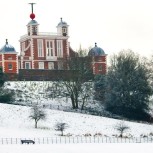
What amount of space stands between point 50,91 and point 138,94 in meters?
14.9

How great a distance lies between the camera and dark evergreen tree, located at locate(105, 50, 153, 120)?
353 feet

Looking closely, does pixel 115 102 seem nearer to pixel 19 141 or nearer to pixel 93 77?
pixel 93 77

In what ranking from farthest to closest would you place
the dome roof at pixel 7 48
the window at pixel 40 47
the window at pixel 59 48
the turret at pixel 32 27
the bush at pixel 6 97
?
1. the window at pixel 59 48
2. the window at pixel 40 47
3. the turret at pixel 32 27
4. the dome roof at pixel 7 48
5. the bush at pixel 6 97

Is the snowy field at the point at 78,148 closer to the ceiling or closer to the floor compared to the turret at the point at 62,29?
closer to the floor

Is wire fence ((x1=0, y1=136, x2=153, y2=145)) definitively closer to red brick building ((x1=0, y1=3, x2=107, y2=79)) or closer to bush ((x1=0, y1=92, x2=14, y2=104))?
bush ((x1=0, y1=92, x2=14, y2=104))

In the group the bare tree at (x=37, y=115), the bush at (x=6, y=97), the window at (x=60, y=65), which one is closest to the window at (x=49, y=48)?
the window at (x=60, y=65)

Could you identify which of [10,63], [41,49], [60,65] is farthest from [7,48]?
[60,65]

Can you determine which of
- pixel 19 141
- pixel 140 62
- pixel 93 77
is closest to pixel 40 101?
pixel 93 77

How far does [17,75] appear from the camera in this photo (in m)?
122

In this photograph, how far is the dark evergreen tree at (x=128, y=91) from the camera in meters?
108

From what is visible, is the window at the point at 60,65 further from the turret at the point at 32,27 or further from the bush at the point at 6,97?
the turret at the point at 32,27

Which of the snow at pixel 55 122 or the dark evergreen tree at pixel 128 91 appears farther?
the dark evergreen tree at pixel 128 91

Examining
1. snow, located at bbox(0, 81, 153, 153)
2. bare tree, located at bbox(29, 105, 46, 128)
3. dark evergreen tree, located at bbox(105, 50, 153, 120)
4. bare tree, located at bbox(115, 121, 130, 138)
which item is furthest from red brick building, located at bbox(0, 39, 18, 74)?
bare tree, located at bbox(115, 121, 130, 138)

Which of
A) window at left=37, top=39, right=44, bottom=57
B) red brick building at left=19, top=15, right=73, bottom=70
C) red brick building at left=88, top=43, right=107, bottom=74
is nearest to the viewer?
red brick building at left=88, top=43, right=107, bottom=74
